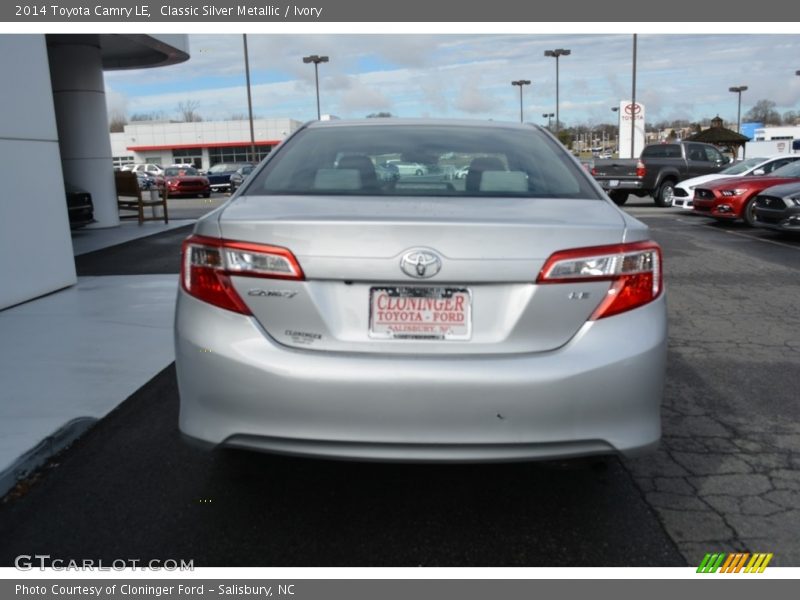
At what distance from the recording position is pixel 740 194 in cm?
1512

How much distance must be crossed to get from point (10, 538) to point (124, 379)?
2.16 metres

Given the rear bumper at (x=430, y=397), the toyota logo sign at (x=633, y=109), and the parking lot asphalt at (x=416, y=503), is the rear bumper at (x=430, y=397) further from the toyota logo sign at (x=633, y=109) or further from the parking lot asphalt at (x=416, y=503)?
the toyota logo sign at (x=633, y=109)

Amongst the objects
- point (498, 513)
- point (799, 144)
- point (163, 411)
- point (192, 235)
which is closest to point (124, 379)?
point (163, 411)

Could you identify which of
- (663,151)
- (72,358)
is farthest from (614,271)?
(663,151)

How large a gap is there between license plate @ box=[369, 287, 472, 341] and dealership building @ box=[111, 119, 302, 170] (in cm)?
6799

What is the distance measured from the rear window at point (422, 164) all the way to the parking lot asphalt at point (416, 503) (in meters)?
1.32

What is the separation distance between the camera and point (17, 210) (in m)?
7.90

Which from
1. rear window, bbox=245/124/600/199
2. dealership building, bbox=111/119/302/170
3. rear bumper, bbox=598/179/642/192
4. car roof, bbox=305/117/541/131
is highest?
dealership building, bbox=111/119/302/170

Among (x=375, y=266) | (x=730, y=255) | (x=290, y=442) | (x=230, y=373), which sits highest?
(x=375, y=266)

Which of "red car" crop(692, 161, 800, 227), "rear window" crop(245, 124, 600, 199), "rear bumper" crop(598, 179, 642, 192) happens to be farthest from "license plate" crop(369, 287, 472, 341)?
"rear bumper" crop(598, 179, 642, 192)

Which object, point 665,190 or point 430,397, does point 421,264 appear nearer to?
point 430,397

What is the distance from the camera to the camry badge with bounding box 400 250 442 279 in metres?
2.63

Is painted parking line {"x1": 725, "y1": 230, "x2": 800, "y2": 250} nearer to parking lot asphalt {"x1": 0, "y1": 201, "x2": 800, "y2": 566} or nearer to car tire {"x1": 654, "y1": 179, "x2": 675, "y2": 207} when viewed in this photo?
car tire {"x1": 654, "y1": 179, "x2": 675, "y2": 207}

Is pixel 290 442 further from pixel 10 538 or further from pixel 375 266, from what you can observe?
pixel 10 538
